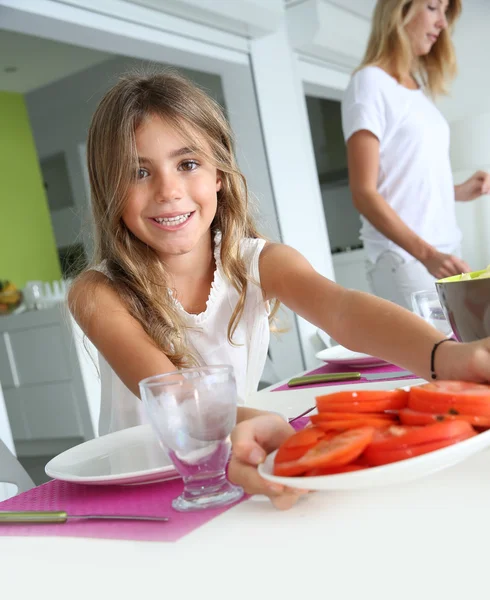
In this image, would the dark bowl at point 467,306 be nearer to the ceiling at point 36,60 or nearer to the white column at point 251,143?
the white column at point 251,143

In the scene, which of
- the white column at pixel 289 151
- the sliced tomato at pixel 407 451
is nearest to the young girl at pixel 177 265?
the sliced tomato at pixel 407 451

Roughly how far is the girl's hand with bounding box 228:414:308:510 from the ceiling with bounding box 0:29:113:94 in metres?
4.75

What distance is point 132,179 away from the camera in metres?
1.26

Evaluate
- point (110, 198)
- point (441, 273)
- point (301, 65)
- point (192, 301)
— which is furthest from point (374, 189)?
point (301, 65)

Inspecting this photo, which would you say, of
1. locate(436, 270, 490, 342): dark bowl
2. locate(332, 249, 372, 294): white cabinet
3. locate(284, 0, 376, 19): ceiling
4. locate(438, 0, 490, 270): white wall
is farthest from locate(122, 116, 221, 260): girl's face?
locate(332, 249, 372, 294): white cabinet

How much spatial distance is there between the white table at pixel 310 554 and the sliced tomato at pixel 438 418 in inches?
2.1

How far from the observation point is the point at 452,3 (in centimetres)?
222

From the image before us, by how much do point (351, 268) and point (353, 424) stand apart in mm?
4380

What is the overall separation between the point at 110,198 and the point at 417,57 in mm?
1371

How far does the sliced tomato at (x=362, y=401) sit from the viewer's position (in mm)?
532

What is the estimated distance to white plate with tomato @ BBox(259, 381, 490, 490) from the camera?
0.48 metres

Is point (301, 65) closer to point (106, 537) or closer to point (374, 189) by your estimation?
point (374, 189)

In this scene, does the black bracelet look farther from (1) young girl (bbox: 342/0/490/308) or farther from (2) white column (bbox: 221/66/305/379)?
(2) white column (bbox: 221/66/305/379)

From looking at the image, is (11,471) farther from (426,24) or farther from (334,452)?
(426,24)
